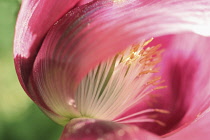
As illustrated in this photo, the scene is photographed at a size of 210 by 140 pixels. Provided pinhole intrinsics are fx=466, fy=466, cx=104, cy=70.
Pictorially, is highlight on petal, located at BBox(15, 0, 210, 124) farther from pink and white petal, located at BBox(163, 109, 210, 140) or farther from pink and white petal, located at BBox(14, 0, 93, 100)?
pink and white petal, located at BBox(163, 109, 210, 140)

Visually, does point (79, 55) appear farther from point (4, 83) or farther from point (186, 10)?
point (4, 83)

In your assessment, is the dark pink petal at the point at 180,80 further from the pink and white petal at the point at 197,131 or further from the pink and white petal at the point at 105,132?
the pink and white petal at the point at 105,132

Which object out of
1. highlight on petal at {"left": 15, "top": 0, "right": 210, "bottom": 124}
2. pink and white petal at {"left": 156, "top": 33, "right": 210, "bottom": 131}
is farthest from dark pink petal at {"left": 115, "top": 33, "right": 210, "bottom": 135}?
highlight on petal at {"left": 15, "top": 0, "right": 210, "bottom": 124}

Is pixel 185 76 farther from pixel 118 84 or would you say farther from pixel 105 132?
pixel 105 132

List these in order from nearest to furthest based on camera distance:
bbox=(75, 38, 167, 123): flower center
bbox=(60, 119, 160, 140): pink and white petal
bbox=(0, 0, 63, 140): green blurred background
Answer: bbox=(60, 119, 160, 140): pink and white petal < bbox=(75, 38, 167, 123): flower center < bbox=(0, 0, 63, 140): green blurred background

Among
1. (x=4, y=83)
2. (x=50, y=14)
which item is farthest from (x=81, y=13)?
(x=4, y=83)

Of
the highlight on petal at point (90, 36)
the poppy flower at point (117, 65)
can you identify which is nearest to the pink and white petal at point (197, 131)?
the poppy flower at point (117, 65)

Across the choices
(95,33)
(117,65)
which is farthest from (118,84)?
(95,33)
